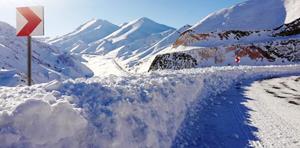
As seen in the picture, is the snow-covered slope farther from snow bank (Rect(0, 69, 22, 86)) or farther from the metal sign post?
the metal sign post

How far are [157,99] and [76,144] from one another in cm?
390

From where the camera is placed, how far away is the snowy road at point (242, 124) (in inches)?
332

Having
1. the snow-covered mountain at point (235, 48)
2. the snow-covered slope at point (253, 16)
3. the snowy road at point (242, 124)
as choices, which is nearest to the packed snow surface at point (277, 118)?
the snowy road at point (242, 124)

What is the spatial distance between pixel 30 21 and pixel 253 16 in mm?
106054

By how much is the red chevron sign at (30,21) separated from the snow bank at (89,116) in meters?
1.41

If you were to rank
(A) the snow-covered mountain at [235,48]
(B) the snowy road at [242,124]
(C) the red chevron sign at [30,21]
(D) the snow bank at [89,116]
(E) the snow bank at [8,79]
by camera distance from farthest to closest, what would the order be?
1. (A) the snow-covered mountain at [235,48]
2. (E) the snow bank at [8,79]
3. (C) the red chevron sign at [30,21]
4. (B) the snowy road at [242,124]
5. (D) the snow bank at [89,116]

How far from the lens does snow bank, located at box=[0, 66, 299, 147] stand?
5355mm

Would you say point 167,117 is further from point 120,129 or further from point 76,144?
point 76,144

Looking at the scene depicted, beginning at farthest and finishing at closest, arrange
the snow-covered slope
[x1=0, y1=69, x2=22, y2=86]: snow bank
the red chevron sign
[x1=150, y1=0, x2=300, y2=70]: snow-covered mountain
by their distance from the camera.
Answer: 1. the snow-covered slope
2. [x1=150, y1=0, x2=300, y2=70]: snow-covered mountain
3. [x1=0, y1=69, x2=22, y2=86]: snow bank
4. the red chevron sign

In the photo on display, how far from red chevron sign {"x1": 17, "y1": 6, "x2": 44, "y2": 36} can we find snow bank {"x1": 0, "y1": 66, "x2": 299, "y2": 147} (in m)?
1.41

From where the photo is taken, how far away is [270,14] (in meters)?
106

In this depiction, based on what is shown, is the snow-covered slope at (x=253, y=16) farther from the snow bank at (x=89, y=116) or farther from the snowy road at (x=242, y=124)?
the snow bank at (x=89, y=116)

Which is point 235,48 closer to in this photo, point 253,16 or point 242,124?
point 253,16

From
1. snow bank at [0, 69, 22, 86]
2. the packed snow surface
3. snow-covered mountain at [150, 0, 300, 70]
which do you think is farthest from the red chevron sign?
snow-covered mountain at [150, 0, 300, 70]
